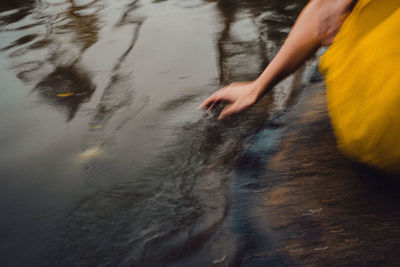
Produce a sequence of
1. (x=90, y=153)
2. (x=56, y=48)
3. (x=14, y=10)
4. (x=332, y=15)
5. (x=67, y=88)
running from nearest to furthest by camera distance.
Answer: (x=332, y=15), (x=90, y=153), (x=67, y=88), (x=56, y=48), (x=14, y=10)

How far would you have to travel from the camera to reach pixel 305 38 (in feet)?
4.26

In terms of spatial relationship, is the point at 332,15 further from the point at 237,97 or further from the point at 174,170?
the point at 174,170

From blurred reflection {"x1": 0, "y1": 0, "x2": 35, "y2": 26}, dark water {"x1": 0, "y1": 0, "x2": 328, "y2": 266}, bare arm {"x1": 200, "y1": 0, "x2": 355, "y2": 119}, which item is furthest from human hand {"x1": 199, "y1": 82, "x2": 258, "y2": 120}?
blurred reflection {"x1": 0, "y1": 0, "x2": 35, "y2": 26}

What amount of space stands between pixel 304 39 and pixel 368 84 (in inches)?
12.6

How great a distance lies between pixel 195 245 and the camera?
106cm

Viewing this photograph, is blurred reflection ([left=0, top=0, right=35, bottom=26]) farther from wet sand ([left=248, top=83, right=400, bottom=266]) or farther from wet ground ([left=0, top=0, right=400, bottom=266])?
wet sand ([left=248, top=83, right=400, bottom=266])

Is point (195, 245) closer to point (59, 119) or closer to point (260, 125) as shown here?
point (260, 125)

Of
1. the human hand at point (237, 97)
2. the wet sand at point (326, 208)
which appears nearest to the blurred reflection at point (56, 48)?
the human hand at point (237, 97)

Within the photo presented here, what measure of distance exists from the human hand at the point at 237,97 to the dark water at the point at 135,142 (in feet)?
0.55

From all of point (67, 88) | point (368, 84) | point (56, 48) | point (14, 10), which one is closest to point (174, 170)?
point (368, 84)

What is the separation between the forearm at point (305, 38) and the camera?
1.26 meters

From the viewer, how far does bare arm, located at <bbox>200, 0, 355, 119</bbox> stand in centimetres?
127

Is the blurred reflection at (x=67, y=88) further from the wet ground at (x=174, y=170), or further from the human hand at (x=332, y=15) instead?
the human hand at (x=332, y=15)

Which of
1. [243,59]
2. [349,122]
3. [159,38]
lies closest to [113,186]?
[349,122]
